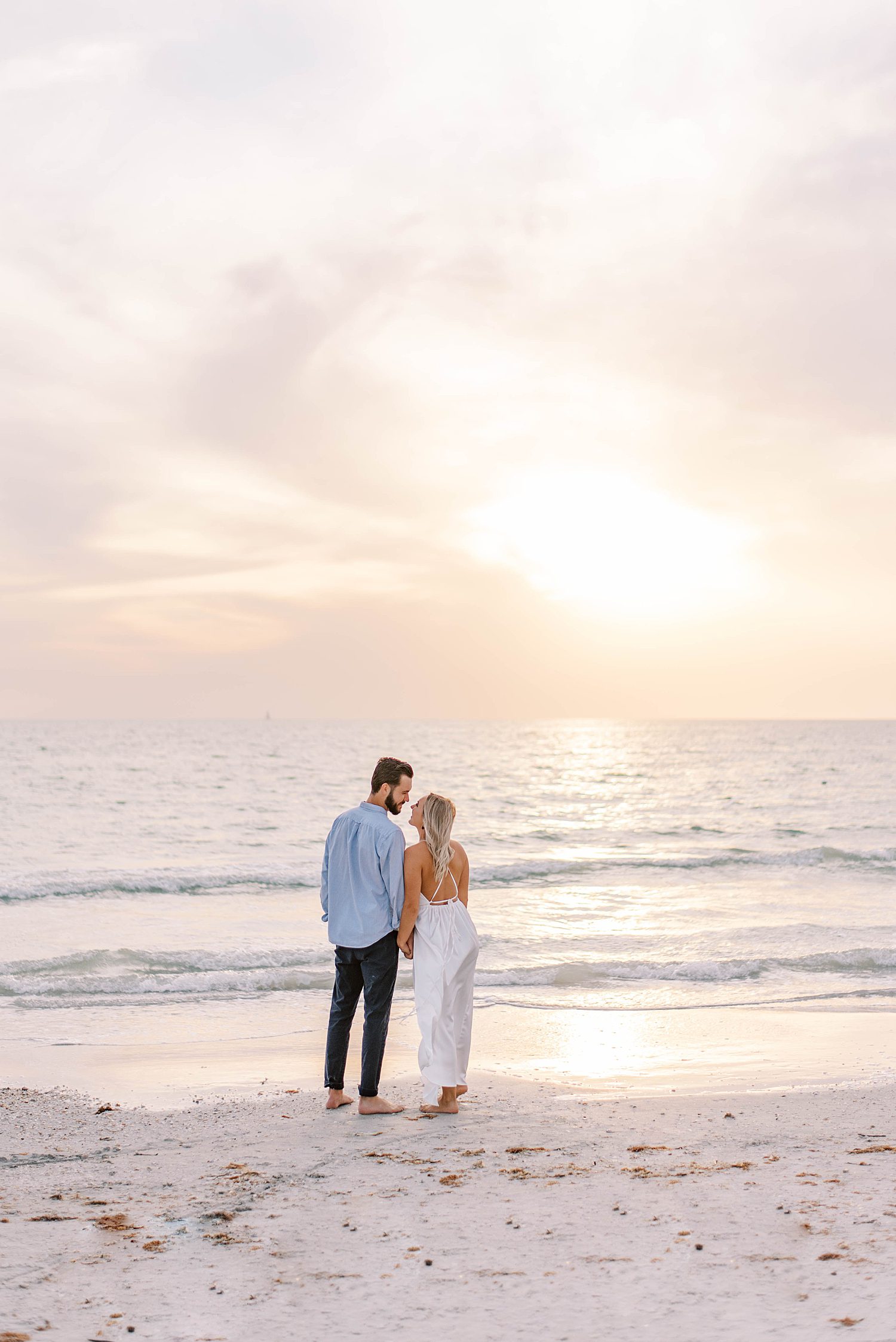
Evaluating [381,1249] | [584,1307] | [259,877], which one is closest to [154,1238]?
[381,1249]

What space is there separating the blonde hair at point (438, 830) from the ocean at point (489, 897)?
3778 millimetres

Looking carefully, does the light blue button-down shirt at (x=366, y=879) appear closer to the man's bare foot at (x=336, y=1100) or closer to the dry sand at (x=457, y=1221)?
the man's bare foot at (x=336, y=1100)

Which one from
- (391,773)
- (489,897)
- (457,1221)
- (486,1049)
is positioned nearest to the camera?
(457,1221)

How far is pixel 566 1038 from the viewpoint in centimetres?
802

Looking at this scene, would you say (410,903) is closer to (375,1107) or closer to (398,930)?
(398,930)

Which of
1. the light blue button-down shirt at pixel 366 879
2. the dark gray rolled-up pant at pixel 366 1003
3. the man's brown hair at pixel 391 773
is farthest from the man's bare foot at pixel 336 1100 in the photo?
the man's brown hair at pixel 391 773

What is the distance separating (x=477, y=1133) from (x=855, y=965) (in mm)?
7655

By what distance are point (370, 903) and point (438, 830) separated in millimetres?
560

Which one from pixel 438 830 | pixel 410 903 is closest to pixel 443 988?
pixel 410 903

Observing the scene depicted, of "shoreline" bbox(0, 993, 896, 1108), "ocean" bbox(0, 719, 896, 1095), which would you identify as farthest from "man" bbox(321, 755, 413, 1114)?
"ocean" bbox(0, 719, 896, 1095)

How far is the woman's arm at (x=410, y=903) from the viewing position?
5.57m

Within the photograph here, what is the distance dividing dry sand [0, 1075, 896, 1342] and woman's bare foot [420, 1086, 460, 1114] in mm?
90

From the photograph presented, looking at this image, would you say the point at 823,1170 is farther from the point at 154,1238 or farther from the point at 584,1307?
the point at 154,1238

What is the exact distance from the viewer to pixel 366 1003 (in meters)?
5.64
